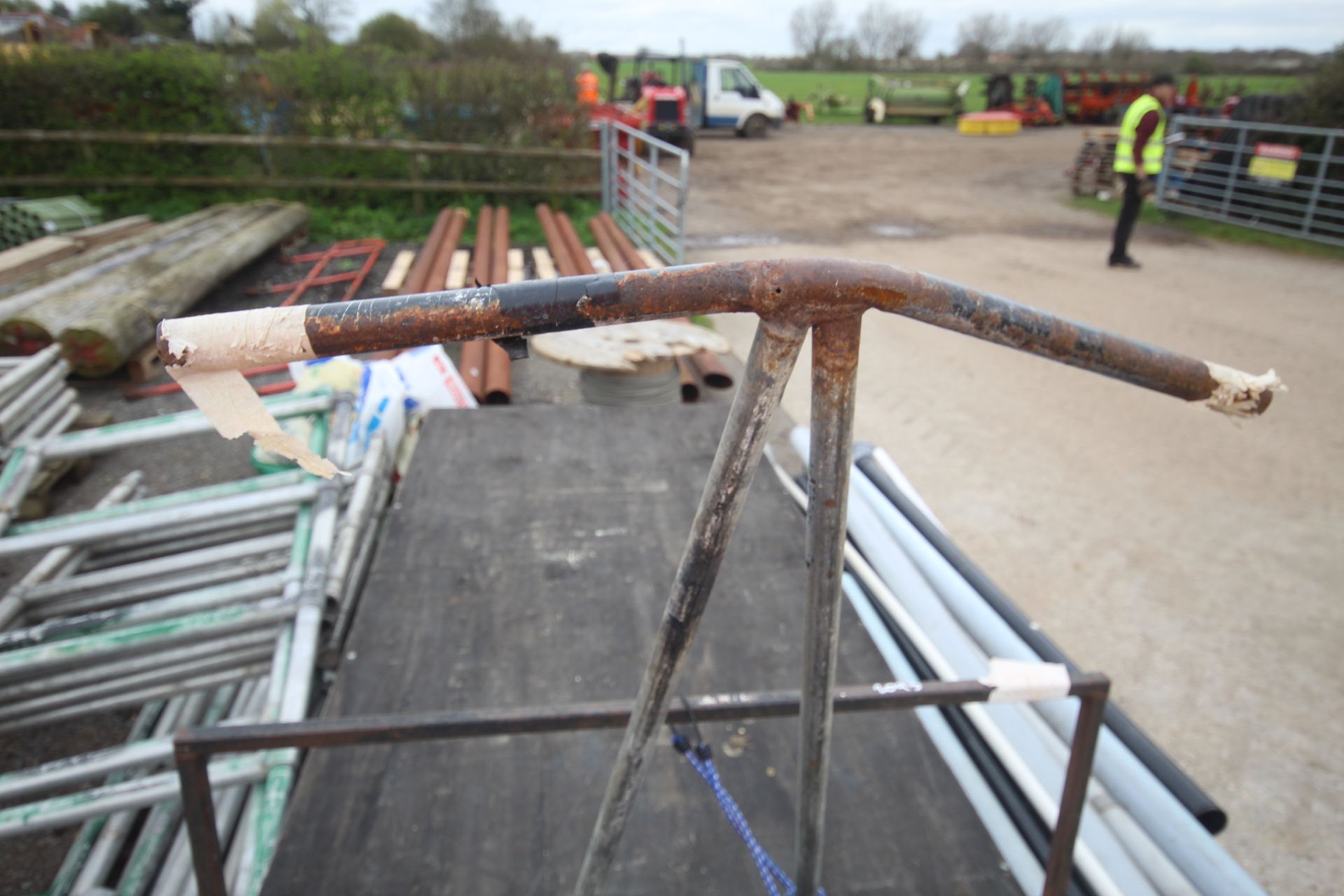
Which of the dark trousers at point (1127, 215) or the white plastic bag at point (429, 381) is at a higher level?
the dark trousers at point (1127, 215)

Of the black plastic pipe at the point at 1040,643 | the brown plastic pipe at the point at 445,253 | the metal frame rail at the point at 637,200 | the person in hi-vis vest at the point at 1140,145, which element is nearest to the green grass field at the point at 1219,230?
the person in hi-vis vest at the point at 1140,145

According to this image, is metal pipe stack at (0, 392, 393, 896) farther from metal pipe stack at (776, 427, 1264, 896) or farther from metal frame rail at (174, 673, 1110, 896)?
metal pipe stack at (776, 427, 1264, 896)

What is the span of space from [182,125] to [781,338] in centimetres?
1217

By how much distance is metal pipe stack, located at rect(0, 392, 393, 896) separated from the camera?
8.05 ft

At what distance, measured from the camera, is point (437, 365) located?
482 cm

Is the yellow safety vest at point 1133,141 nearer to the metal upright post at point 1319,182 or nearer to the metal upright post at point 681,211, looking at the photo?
the metal upright post at point 1319,182

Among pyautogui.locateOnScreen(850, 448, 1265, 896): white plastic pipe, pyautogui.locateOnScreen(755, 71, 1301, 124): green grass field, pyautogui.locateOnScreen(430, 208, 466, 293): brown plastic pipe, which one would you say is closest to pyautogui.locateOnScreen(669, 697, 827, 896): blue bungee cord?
pyautogui.locateOnScreen(850, 448, 1265, 896): white plastic pipe

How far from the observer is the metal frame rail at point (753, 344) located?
Result: 0.89 metres

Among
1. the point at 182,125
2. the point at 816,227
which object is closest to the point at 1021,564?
the point at 816,227

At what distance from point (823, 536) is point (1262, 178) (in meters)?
13.2

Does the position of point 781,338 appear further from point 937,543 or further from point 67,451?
point 67,451

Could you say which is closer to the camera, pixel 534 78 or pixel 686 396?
pixel 686 396

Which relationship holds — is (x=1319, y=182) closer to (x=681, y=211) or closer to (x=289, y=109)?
(x=681, y=211)

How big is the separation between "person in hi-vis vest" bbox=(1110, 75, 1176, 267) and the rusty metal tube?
31.3 ft
